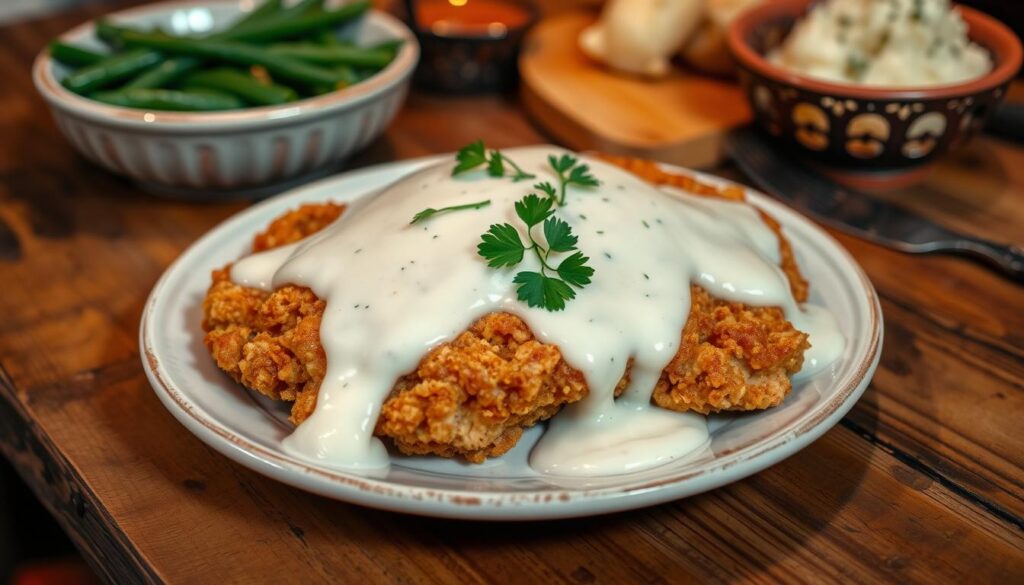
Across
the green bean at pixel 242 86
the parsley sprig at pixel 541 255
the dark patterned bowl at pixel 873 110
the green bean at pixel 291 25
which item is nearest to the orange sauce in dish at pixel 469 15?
the green bean at pixel 291 25

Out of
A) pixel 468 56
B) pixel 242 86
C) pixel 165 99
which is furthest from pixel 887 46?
pixel 165 99

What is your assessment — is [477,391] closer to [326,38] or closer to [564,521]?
[564,521]

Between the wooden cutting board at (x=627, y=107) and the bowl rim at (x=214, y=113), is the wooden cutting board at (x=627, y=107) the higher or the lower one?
the lower one

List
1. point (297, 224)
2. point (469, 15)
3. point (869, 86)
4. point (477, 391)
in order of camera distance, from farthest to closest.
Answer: point (469, 15), point (869, 86), point (297, 224), point (477, 391)

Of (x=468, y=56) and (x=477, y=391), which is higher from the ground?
(x=477, y=391)

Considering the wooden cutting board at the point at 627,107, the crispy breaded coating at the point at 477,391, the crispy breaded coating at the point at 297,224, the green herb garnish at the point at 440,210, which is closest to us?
the crispy breaded coating at the point at 477,391

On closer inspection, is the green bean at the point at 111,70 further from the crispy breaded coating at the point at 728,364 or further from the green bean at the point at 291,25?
the crispy breaded coating at the point at 728,364

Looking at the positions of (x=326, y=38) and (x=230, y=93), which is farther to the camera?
(x=326, y=38)
